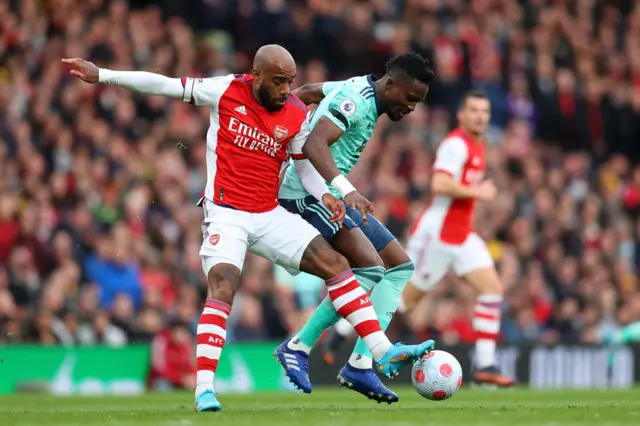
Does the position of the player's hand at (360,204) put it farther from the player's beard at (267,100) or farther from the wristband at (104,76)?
the wristband at (104,76)

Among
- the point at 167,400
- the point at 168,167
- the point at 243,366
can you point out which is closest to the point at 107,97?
the point at 168,167

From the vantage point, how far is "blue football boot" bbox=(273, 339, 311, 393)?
395 inches

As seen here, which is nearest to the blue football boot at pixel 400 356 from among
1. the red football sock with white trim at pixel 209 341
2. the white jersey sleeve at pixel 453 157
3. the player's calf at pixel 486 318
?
the red football sock with white trim at pixel 209 341

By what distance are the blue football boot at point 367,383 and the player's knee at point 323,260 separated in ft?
2.53

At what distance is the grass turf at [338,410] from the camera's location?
815 centimetres

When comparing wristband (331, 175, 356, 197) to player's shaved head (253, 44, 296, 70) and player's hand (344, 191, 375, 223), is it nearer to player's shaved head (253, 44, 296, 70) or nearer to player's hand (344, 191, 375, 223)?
player's hand (344, 191, 375, 223)

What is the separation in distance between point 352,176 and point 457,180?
4.58 meters

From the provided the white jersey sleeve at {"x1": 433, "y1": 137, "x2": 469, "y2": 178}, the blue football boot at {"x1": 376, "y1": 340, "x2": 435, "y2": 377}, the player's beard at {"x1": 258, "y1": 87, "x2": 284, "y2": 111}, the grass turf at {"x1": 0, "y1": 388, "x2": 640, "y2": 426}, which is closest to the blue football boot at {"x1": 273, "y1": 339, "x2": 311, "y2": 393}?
the grass turf at {"x1": 0, "y1": 388, "x2": 640, "y2": 426}

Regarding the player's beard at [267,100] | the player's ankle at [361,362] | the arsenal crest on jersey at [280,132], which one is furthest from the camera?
the player's ankle at [361,362]

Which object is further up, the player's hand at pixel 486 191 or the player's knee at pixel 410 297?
the player's hand at pixel 486 191

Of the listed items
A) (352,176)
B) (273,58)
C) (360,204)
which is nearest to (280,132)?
(273,58)

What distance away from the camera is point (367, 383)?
9.67 meters

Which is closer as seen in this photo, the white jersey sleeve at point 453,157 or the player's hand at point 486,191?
the player's hand at point 486,191

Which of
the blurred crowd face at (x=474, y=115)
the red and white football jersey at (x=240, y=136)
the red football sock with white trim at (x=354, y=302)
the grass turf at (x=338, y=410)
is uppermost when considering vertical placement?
the blurred crowd face at (x=474, y=115)
